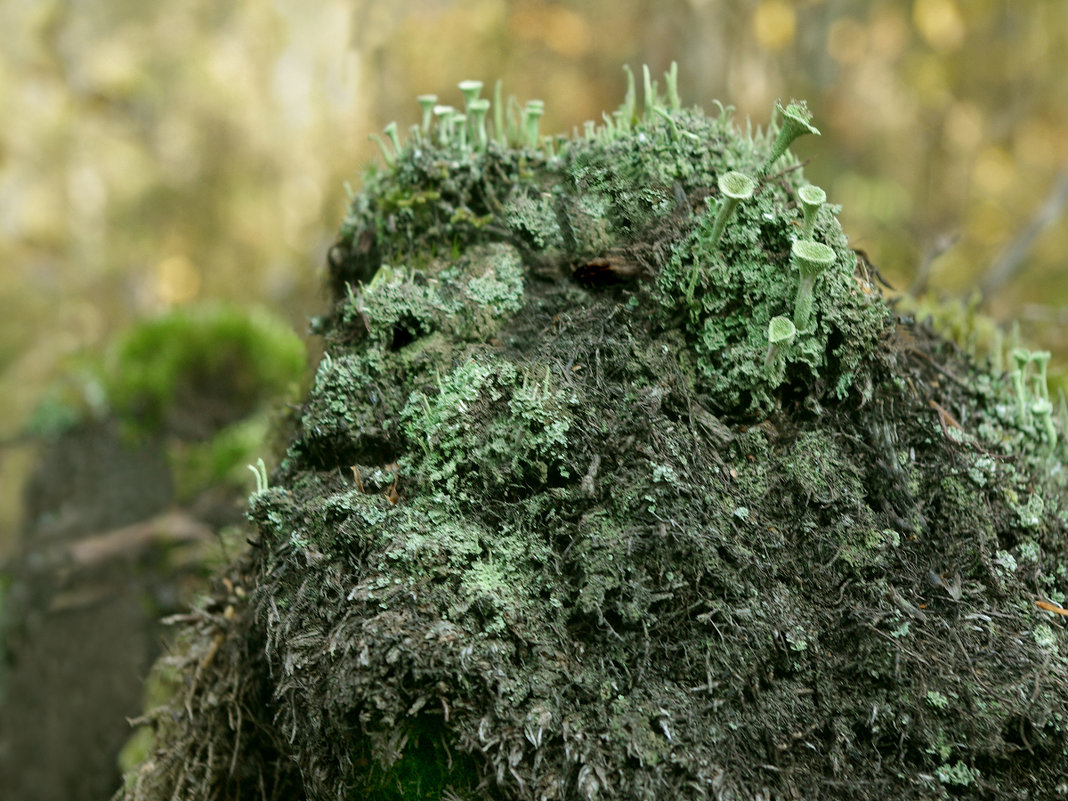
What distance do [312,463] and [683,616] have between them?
882 mm

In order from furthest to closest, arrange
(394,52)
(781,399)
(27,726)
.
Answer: (394,52) → (27,726) → (781,399)

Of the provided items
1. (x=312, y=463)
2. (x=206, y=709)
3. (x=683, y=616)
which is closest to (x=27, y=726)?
(x=206, y=709)

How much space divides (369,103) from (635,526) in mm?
6277

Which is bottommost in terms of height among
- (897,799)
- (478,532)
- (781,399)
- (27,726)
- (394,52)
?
(27,726)

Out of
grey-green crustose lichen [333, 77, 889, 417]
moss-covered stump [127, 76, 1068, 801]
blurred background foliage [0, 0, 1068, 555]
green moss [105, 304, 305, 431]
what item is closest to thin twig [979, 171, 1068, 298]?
blurred background foliage [0, 0, 1068, 555]

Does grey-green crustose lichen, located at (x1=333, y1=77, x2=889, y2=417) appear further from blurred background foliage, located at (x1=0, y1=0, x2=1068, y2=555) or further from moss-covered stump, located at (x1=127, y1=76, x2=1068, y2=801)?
blurred background foliage, located at (x1=0, y1=0, x2=1068, y2=555)

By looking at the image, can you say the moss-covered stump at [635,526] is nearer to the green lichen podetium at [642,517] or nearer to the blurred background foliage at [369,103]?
the green lichen podetium at [642,517]

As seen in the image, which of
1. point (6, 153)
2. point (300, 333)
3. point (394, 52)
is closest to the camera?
point (300, 333)

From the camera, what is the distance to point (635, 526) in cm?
141

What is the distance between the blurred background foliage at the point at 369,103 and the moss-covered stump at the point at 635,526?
514cm

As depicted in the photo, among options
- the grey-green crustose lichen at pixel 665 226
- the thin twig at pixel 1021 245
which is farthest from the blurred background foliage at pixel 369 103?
the grey-green crustose lichen at pixel 665 226

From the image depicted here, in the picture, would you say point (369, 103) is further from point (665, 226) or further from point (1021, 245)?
point (665, 226)

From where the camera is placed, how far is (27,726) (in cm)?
345

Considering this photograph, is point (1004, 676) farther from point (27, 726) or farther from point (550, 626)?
point (27, 726)
